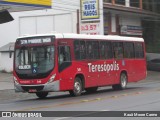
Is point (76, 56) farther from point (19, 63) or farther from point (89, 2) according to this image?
point (89, 2)

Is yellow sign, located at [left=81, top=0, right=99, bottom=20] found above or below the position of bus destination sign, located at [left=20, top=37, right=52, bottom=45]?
above

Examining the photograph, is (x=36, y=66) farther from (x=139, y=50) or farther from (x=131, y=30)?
(x=131, y=30)

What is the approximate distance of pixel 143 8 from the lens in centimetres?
5250

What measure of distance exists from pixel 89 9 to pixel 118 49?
41.6ft

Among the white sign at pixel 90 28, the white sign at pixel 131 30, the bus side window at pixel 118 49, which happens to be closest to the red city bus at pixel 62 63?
the bus side window at pixel 118 49

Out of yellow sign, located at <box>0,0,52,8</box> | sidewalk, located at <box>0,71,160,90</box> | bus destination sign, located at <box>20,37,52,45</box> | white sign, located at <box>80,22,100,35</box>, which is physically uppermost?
yellow sign, located at <box>0,0,52,8</box>

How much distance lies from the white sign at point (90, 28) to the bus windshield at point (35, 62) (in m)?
16.0

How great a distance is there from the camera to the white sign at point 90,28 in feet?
124

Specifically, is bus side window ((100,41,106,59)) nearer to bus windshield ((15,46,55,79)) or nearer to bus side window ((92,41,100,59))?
bus side window ((92,41,100,59))

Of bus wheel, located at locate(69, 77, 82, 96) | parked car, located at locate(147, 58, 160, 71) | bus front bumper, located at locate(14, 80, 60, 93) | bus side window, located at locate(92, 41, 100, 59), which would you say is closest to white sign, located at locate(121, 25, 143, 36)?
parked car, located at locate(147, 58, 160, 71)

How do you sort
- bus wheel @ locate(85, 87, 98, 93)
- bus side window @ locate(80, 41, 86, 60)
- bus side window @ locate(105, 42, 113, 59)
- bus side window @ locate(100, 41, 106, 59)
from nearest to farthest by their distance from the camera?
bus side window @ locate(80, 41, 86, 60) → bus side window @ locate(100, 41, 106, 59) → bus side window @ locate(105, 42, 113, 59) → bus wheel @ locate(85, 87, 98, 93)

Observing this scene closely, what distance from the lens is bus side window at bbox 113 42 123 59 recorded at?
2668 centimetres

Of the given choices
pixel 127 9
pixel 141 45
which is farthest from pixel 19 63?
pixel 127 9

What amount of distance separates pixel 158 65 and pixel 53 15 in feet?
38.8
